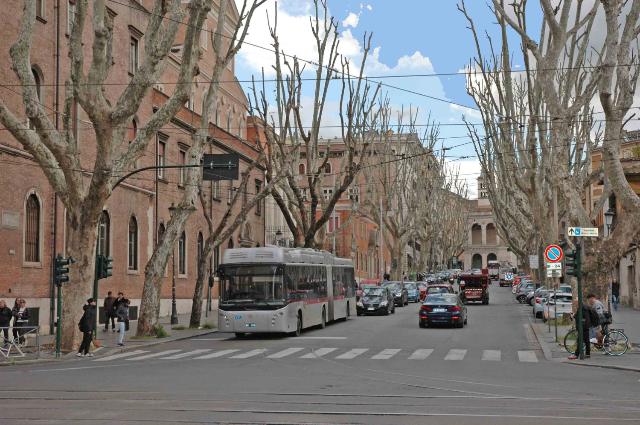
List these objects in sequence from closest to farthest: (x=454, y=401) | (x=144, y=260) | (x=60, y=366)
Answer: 1. (x=454, y=401)
2. (x=60, y=366)
3. (x=144, y=260)

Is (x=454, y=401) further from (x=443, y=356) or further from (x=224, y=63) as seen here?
(x=224, y=63)

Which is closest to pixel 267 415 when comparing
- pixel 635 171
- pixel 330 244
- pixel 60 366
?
pixel 60 366

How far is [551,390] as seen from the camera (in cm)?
1490

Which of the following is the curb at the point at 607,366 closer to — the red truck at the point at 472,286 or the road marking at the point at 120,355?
the road marking at the point at 120,355

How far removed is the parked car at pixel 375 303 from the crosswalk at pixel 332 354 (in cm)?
1863

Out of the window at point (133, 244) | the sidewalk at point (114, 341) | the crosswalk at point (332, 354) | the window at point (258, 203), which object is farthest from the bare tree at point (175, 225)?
the window at point (258, 203)

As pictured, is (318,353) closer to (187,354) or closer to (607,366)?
(187,354)

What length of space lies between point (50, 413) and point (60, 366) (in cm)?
891

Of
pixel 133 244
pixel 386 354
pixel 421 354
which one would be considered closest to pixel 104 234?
pixel 133 244

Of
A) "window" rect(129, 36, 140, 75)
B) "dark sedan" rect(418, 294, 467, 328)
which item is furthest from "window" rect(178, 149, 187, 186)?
"dark sedan" rect(418, 294, 467, 328)

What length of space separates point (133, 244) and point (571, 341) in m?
22.9

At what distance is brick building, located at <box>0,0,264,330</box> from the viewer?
2875cm

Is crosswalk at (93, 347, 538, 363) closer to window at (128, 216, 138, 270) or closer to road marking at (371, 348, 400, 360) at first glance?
road marking at (371, 348, 400, 360)

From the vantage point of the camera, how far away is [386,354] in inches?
899
